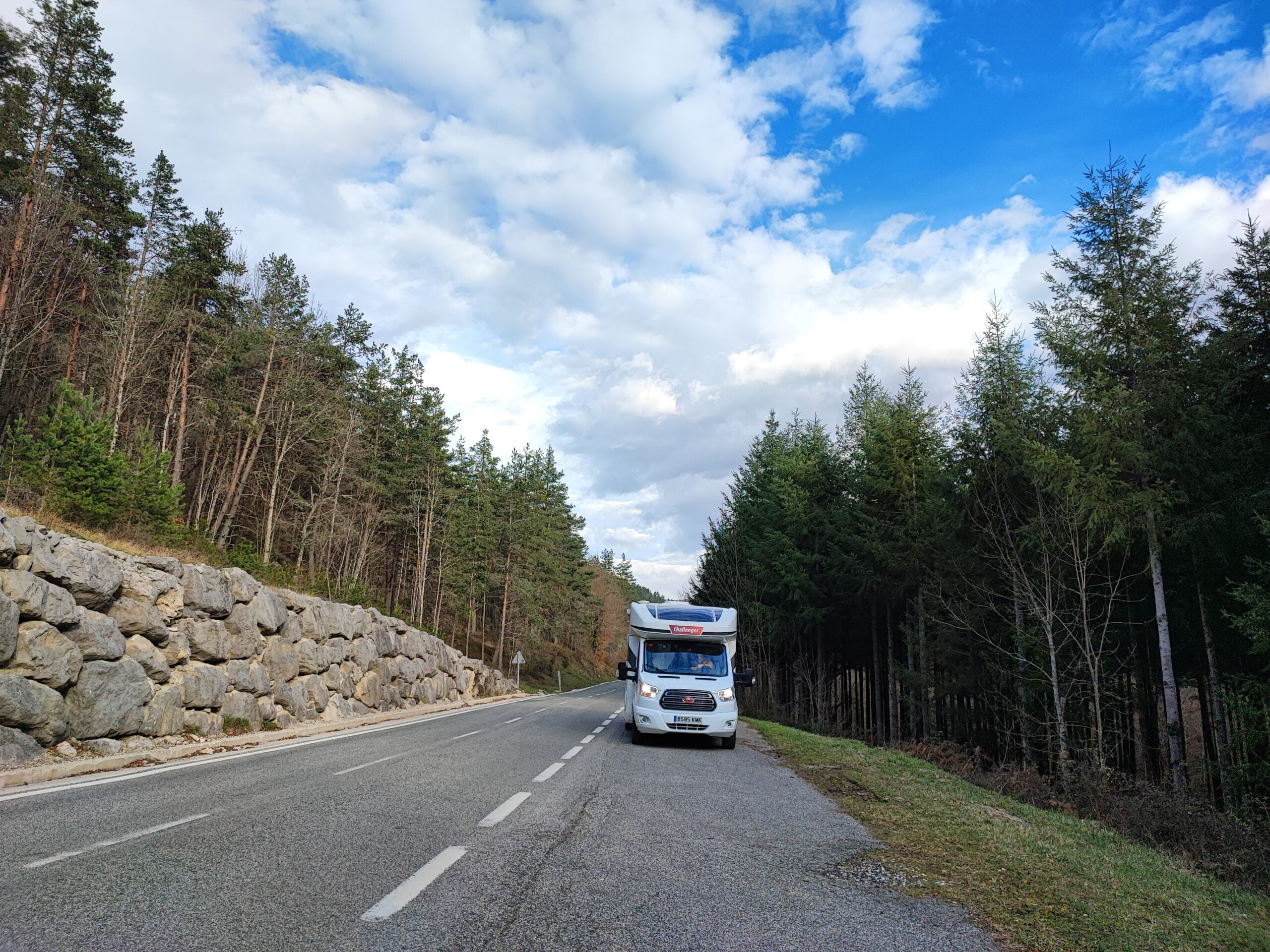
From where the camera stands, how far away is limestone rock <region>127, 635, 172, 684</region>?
1266cm

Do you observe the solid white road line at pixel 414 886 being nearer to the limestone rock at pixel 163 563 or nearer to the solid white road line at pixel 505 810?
the solid white road line at pixel 505 810

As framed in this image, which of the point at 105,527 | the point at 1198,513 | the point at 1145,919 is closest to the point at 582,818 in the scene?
the point at 1145,919

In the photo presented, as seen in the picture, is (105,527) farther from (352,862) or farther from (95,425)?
(352,862)

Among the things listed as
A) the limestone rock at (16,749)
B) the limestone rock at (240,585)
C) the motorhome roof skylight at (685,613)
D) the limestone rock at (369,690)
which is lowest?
the limestone rock at (369,690)

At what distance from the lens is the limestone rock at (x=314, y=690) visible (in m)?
19.3

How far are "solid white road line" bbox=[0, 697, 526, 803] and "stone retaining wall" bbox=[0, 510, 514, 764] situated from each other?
1.45 metres

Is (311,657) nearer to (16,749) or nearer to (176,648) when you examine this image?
(176,648)

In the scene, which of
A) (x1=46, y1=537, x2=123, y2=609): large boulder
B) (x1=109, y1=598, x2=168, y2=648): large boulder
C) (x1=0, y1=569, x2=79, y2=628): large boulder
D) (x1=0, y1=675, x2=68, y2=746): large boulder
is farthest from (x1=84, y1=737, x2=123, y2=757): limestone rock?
(x1=46, y1=537, x2=123, y2=609): large boulder

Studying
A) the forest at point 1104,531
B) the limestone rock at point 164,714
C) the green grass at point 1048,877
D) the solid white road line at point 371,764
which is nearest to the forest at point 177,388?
the limestone rock at point 164,714

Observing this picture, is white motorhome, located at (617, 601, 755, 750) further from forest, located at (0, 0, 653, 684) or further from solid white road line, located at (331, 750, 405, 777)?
forest, located at (0, 0, 653, 684)

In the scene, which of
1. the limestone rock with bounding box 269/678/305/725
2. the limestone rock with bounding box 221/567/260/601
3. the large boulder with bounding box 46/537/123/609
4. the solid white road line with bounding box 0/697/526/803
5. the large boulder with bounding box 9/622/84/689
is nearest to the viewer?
the solid white road line with bounding box 0/697/526/803

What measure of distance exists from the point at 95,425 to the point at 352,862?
595 inches

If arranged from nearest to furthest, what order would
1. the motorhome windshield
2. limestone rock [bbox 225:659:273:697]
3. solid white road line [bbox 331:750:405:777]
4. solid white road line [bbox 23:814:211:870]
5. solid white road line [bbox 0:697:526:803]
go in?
solid white road line [bbox 23:814:211:870] < solid white road line [bbox 0:697:526:803] < solid white road line [bbox 331:750:405:777] < the motorhome windshield < limestone rock [bbox 225:659:273:697]

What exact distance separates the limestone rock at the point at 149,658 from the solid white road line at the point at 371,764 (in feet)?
16.6
